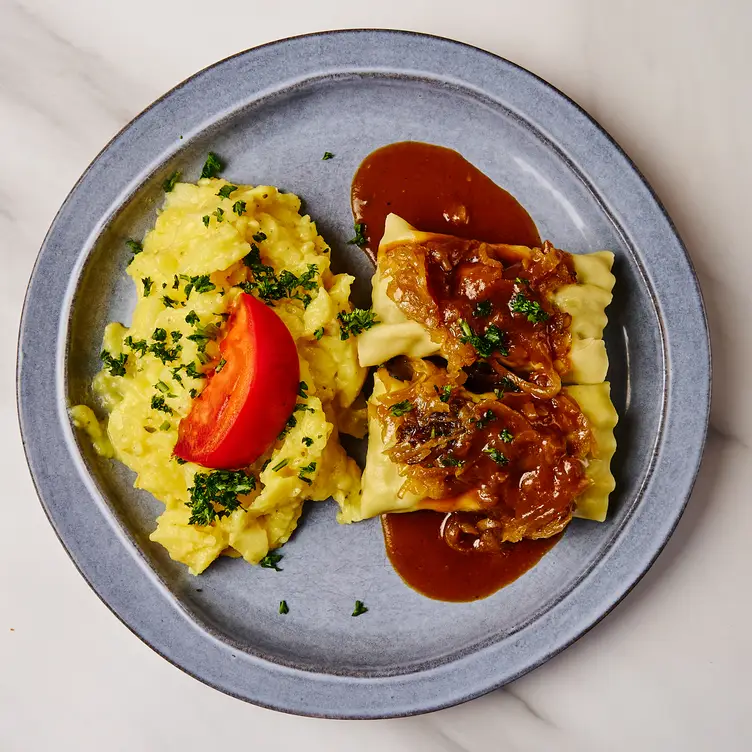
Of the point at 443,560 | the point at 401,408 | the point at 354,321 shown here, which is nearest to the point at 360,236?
the point at 354,321

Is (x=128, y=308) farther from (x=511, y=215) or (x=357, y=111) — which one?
(x=511, y=215)

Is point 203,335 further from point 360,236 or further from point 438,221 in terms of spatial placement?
point 438,221

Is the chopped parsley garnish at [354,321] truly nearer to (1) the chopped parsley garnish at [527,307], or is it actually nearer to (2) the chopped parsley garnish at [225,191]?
(1) the chopped parsley garnish at [527,307]

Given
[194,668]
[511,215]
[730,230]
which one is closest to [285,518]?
[194,668]

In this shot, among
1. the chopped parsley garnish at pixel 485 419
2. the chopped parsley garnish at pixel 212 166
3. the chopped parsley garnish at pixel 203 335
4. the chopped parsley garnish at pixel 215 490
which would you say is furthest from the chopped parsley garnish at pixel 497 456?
the chopped parsley garnish at pixel 212 166

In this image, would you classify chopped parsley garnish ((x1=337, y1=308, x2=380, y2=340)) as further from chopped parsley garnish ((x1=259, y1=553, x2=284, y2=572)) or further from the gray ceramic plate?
chopped parsley garnish ((x1=259, y1=553, x2=284, y2=572))
